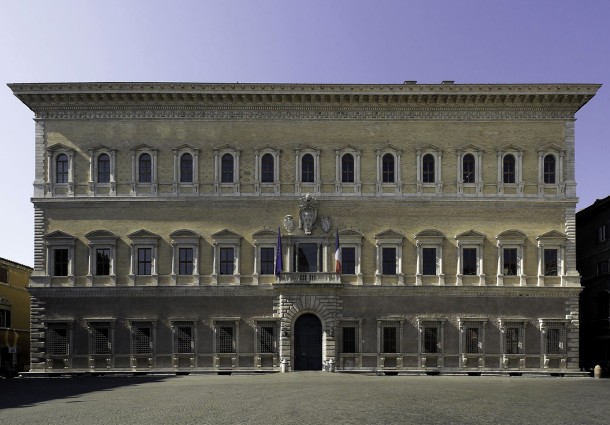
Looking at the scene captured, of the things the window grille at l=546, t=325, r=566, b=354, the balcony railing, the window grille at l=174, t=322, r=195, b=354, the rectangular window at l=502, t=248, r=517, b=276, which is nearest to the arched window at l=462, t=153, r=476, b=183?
the rectangular window at l=502, t=248, r=517, b=276

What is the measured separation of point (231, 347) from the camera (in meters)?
44.0

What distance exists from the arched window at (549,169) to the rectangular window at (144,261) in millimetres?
23592

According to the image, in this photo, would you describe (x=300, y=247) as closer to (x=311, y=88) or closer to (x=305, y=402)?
(x=311, y=88)

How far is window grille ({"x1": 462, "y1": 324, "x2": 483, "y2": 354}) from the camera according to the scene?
44.0 meters

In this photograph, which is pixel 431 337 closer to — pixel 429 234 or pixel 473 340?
pixel 473 340

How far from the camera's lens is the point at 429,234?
4447cm

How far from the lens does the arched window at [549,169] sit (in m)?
45.2

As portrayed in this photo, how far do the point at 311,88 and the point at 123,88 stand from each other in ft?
36.1

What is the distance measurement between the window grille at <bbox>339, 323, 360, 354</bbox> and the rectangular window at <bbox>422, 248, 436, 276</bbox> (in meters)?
5.14

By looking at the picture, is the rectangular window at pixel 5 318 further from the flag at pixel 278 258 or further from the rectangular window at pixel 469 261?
the rectangular window at pixel 469 261

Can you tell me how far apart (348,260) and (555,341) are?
12700 mm

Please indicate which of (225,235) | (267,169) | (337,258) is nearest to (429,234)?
(337,258)

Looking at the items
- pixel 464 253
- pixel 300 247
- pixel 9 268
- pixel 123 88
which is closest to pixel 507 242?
pixel 464 253

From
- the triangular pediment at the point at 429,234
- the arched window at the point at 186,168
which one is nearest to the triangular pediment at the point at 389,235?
the triangular pediment at the point at 429,234
